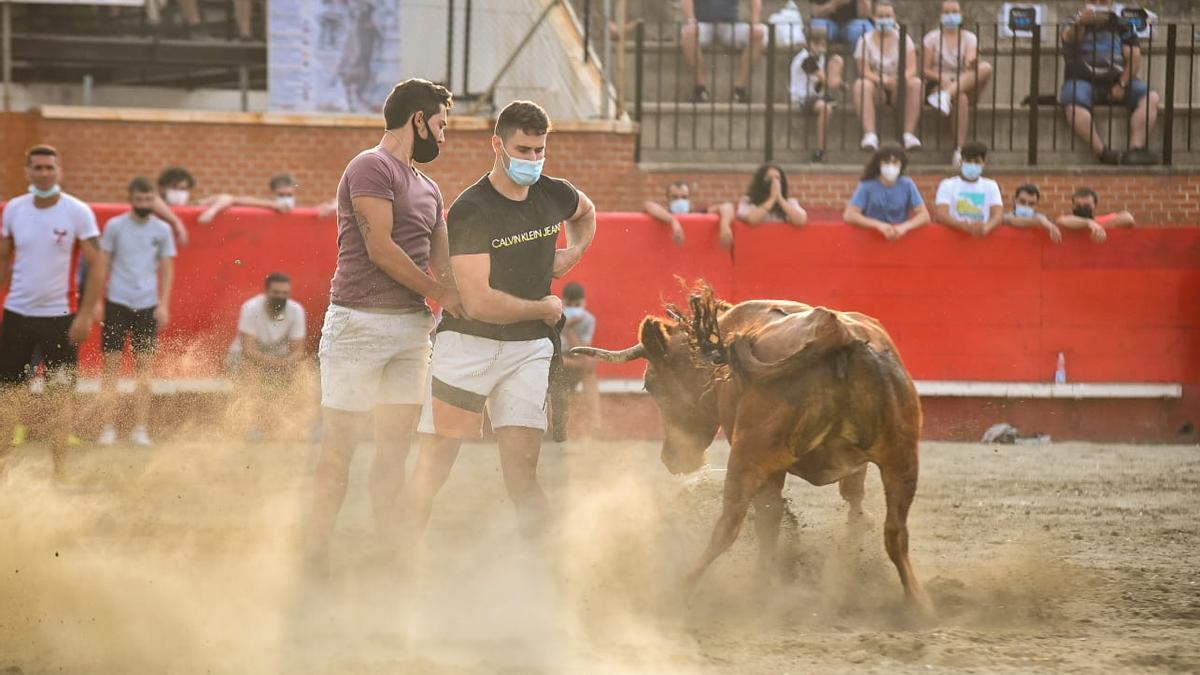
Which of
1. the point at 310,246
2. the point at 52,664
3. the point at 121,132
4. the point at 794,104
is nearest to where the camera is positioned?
the point at 52,664

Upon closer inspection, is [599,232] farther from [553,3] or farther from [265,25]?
[265,25]

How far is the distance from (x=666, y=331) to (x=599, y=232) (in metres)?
5.23

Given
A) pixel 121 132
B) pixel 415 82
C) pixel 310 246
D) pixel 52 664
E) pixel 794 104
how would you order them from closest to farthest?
pixel 52 664, pixel 415 82, pixel 310 246, pixel 121 132, pixel 794 104

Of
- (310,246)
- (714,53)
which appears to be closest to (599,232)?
(310,246)

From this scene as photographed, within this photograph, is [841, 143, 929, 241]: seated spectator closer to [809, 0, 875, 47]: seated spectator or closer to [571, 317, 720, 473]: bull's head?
[809, 0, 875, 47]: seated spectator

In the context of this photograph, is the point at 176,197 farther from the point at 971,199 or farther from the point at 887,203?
the point at 971,199

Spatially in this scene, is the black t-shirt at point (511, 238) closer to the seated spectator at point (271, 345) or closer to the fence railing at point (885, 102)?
the seated spectator at point (271, 345)

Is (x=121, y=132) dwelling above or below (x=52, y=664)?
above

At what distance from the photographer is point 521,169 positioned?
5816 millimetres

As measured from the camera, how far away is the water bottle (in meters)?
11.9

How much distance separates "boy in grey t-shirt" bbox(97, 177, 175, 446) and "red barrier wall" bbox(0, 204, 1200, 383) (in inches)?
119

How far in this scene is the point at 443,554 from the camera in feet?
22.6

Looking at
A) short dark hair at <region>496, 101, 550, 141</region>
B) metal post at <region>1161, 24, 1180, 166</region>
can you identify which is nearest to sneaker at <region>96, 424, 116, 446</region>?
short dark hair at <region>496, 101, 550, 141</region>

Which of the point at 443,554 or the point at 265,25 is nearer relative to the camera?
the point at 443,554
